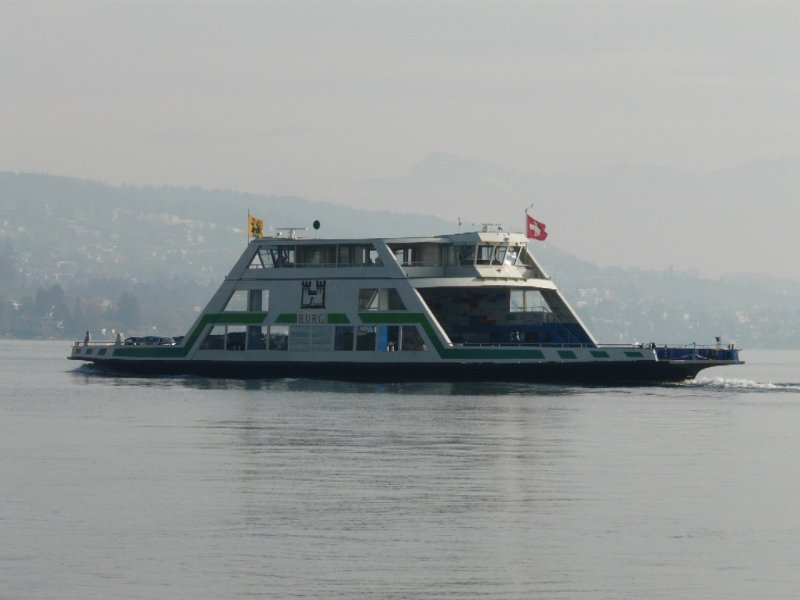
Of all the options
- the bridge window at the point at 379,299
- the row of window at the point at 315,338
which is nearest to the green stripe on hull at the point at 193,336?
the row of window at the point at 315,338

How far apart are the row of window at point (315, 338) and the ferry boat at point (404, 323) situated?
0.05 meters

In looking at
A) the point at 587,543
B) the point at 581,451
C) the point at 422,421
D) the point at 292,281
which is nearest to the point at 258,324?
the point at 292,281

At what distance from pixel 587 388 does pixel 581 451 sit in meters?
31.5

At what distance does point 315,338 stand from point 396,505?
4246cm

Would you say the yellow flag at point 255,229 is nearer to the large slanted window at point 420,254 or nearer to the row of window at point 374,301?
the row of window at point 374,301

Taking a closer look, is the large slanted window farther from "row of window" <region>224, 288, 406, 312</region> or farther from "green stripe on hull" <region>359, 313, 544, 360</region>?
"green stripe on hull" <region>359, 313, 544, 360</region>

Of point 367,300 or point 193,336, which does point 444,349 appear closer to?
point 367,300

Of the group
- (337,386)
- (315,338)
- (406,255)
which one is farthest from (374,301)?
(337,386)

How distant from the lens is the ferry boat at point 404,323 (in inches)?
2611

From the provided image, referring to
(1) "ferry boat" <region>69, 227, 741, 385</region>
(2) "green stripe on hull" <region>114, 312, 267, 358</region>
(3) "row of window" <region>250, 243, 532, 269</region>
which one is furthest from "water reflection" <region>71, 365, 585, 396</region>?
A: (3) "row of window" <region>250, 243, 532, 269</region>

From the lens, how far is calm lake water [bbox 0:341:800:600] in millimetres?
22062

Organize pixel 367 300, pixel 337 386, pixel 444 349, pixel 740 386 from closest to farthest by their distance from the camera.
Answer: pixel 444 349 → pixel 367 300 → pixel 337 386 → pixel 740 386

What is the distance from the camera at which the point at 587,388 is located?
231 feet

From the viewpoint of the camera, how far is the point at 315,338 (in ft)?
232
